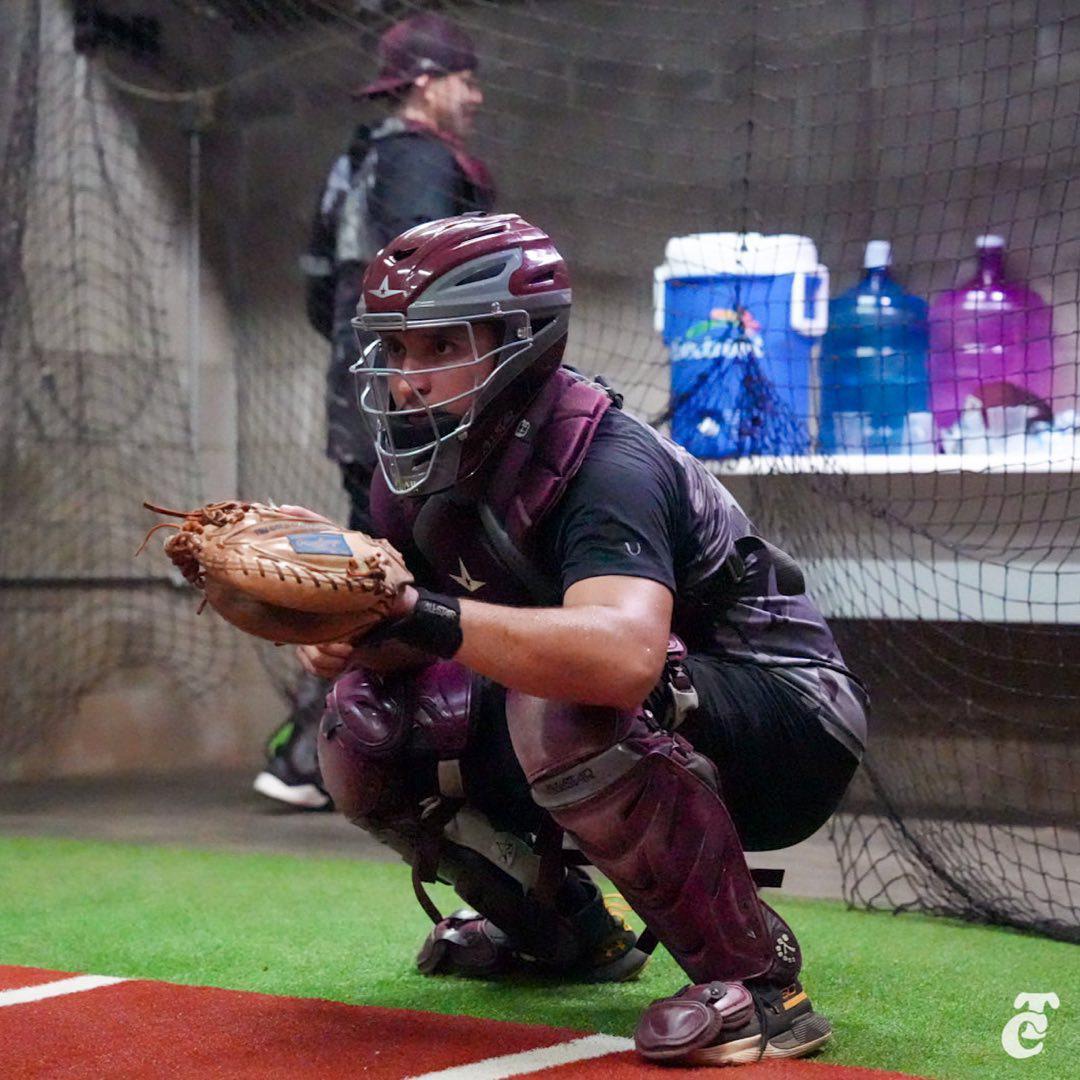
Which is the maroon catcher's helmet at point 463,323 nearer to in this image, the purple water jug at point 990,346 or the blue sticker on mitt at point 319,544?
the blue sticker on mitt at point 319,544

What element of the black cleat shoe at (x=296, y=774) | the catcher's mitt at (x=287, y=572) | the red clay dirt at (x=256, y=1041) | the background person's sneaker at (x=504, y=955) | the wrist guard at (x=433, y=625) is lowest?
the black cleat shoe at (x=296, y=774)

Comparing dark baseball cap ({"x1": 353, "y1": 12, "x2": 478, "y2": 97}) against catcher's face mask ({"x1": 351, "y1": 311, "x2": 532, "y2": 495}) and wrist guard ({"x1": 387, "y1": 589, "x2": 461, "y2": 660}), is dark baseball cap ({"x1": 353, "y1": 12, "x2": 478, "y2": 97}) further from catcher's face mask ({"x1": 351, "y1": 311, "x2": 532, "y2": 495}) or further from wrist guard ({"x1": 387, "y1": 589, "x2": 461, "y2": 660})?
wrist guard ({"x1": 387, "y1": 589, "x2": 461, "y2": 660})

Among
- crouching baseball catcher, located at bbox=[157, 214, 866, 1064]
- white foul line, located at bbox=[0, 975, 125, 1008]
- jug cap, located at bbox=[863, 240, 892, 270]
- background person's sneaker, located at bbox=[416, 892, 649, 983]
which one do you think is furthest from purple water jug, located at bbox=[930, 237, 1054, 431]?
white foul line, located at bbox=[0, 975, 125, 1008]

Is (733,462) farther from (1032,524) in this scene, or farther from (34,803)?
(34,803)

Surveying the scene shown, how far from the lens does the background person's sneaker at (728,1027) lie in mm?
2148

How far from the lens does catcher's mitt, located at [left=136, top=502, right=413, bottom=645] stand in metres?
1.96

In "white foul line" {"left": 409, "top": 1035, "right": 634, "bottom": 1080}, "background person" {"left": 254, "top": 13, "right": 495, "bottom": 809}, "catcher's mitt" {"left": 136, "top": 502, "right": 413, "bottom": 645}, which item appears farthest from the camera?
"background person" {"left": 254, "top": 13, "right": 495, "bottom": 809}

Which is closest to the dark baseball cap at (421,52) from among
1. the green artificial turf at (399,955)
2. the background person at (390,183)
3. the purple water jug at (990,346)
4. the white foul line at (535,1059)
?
the background person at (390,183)

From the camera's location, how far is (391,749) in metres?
2.51

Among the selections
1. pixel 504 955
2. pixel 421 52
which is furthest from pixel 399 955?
pixel 421 52

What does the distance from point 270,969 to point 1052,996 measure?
139cm

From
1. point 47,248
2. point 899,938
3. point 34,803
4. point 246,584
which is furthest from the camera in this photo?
point 47,248

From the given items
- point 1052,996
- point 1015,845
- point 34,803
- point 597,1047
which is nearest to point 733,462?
point 1015,845

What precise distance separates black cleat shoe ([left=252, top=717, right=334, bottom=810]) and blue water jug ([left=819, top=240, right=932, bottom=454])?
1927mm
